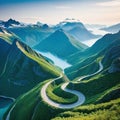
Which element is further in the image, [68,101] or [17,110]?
[17,110]

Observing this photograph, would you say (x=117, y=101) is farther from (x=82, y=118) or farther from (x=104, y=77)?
(x=104, y=77)

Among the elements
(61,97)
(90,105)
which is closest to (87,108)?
(90,105)

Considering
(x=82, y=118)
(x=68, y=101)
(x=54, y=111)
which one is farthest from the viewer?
(x=68, y=101)

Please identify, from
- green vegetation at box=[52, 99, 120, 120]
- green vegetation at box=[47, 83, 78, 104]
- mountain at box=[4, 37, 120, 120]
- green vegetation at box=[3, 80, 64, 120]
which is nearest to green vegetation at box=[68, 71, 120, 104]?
mountain at box=[4, 37, 120, 120]

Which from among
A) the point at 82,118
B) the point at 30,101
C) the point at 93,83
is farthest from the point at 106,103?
the point at 30,101

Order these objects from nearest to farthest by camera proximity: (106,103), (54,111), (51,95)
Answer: (106,103) < (54,111) < (51,95)

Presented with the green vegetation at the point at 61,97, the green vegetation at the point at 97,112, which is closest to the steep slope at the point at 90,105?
the green vegetation at the point at 97,112

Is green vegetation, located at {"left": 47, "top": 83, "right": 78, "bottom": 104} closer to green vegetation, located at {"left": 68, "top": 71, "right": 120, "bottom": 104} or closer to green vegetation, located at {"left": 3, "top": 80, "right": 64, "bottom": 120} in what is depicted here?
green vegetation, located at {"left": 68, "top": 71, "right": 120, "bottom": 104}

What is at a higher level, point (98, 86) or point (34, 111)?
point (98, 86)

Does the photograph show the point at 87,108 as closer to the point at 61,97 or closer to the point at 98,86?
the point at 98,86
